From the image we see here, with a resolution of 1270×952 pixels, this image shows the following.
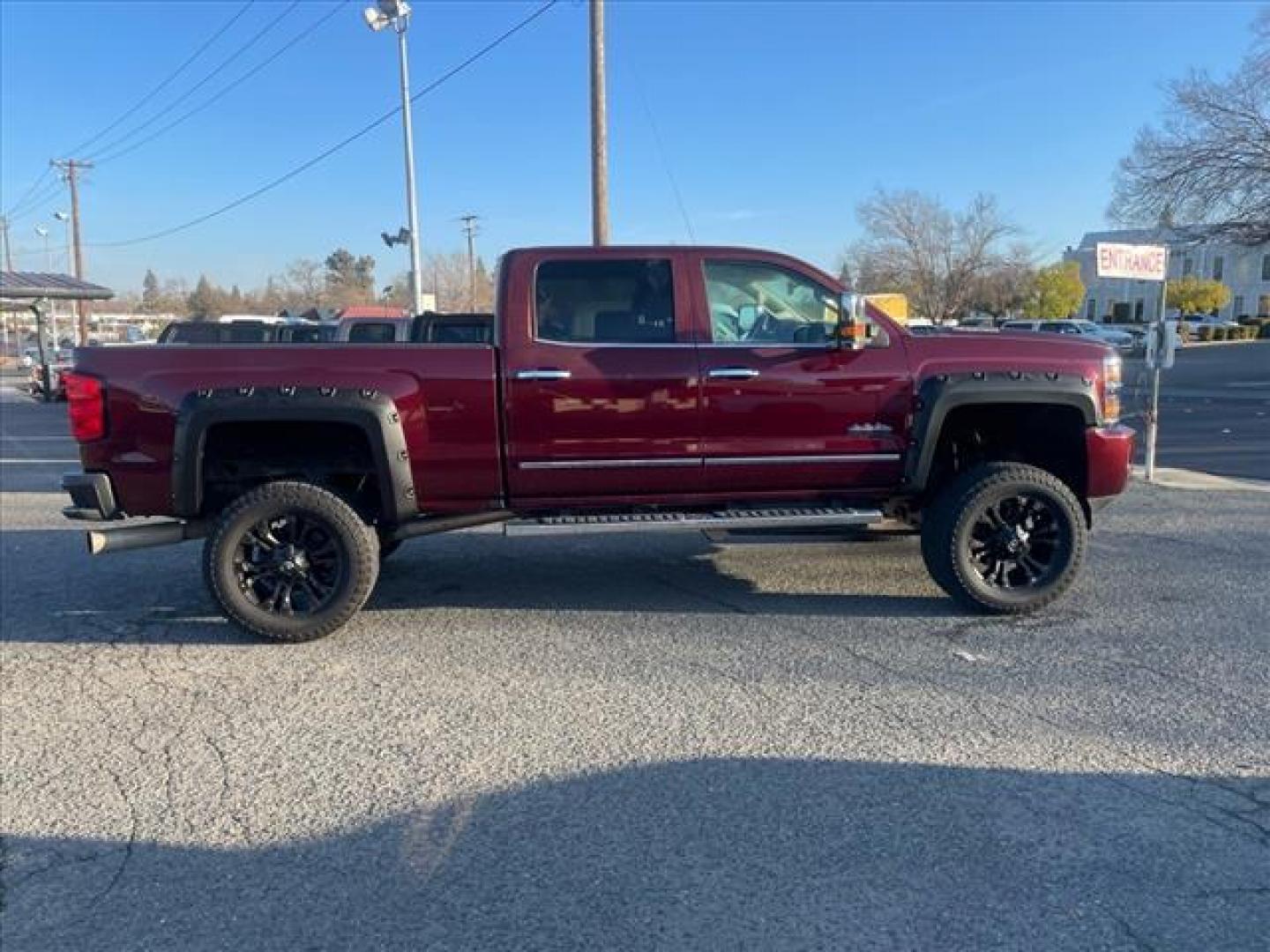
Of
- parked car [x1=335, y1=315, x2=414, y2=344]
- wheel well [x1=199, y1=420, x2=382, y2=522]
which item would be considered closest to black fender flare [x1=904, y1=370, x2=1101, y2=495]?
wheel well [x1=199, y1=420, x2=382, y2=522]

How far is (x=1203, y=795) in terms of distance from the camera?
3.29 meters

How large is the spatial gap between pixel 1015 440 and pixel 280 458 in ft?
14.7

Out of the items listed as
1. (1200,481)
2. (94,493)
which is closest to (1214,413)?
(1200,481)

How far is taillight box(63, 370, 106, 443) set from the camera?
479cm

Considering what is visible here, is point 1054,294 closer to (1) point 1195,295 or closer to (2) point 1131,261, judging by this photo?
(1) point 1195,295

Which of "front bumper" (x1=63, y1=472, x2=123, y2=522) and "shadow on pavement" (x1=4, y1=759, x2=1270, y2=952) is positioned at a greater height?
"front bumper" (x1=63, y1=472, x2=123, y2=522)

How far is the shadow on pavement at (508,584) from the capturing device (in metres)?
5.52

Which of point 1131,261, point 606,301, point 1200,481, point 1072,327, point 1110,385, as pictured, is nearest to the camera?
point 606,301

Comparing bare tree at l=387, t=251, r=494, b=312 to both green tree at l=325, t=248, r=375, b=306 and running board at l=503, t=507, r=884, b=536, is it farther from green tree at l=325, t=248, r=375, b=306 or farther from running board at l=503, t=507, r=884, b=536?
running board at l=503, t=507, r=884, b=536

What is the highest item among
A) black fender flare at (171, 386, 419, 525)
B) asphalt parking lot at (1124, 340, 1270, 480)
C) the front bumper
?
→ black fender flare at (171, 386, 419, 525)

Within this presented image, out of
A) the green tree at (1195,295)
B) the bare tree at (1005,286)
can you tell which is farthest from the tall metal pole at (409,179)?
the green tree at (1195,295)

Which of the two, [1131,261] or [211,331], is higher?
[1131,261]

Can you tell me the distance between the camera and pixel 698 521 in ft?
17.1

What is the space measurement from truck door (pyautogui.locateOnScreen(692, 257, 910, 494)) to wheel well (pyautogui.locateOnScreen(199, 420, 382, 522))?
2.01 metres
